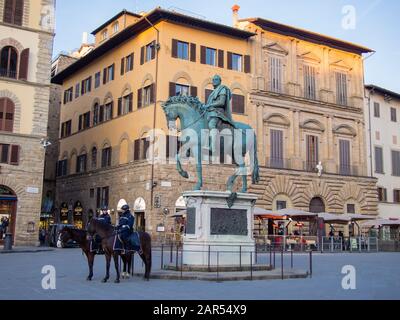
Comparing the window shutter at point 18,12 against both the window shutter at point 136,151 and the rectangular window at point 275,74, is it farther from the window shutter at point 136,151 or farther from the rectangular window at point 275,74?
the rectangular window at point 275,74

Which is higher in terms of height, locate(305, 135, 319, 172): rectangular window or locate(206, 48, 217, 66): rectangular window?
locate(206, 48, 217, 66): rectangular window

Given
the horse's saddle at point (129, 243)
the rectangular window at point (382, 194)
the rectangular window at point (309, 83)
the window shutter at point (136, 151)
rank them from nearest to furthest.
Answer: the horse's saddle at point (129, 243), the window shutter at point (136, 151), the rectangular window at point (309, 83), the rectangular window at point (382, 194)

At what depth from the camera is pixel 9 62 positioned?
34062mm

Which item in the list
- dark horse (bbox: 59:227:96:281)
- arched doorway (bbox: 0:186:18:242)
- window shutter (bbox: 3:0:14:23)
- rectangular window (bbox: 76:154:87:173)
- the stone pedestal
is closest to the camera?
dark horse (bbox: 59:227:96:281)

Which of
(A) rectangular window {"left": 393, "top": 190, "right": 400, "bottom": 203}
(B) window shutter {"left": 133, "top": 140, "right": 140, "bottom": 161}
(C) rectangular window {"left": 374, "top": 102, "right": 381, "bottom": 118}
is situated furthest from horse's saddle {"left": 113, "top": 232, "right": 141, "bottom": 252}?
(A) rectangular window {"left": 393, "top": 190, "right": 400, "bottom": 203}

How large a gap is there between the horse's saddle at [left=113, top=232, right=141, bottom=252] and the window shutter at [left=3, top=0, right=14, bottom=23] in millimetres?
25280

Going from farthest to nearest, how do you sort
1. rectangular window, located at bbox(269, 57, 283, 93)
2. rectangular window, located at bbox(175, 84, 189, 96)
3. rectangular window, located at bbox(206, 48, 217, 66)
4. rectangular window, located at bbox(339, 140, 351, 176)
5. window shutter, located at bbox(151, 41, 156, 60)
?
1. rectangular window, located at bbox(339, 140, 351, 176)
2. rectangular window, located at bbox(269, 57, 283, 93)
3. rectangular window, located at bbox(206, 48, 217, 66)
4. rectangular window, located at bbox(175, 84, 189, 96)
5. window shutter, located at bbox(151, 41, 156, 60)

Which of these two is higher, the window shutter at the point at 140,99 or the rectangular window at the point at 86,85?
the rectangular window at the point at 86,85

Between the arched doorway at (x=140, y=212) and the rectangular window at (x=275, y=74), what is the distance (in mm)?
14237

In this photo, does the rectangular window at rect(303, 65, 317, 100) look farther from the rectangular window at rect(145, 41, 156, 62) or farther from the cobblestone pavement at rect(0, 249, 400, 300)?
the cobblestone pavement at rect(0, 249, 400, 300)

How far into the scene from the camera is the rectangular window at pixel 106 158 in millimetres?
42634

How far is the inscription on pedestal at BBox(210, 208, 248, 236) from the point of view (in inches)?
617

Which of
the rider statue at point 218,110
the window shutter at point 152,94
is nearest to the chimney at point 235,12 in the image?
the window shutter at point 152,94

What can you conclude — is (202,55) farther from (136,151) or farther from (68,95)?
(68,95)
